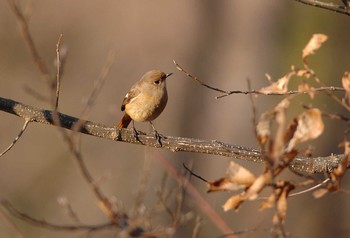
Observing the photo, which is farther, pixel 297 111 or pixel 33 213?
pixel 297 111

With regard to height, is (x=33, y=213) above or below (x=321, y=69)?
below

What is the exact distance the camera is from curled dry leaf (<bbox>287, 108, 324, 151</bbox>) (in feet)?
6.00

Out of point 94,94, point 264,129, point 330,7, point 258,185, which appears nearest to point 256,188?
point 258,185

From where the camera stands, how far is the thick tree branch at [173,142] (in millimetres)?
2855

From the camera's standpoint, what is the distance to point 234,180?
6.61ft

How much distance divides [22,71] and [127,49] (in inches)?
62.0

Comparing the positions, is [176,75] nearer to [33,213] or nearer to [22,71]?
[22,71]

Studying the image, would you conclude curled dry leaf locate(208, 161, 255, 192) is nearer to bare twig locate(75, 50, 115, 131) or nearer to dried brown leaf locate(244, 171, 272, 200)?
dried brown leaf locate(244, 171, 272, 200)

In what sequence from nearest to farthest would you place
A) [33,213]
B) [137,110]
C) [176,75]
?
[137,110], [33,213], [176,75]

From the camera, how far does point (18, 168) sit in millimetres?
10172

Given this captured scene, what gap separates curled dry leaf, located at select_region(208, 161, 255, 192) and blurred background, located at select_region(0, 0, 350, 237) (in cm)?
716

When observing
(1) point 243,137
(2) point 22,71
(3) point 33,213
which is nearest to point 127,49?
(2) point 22,71

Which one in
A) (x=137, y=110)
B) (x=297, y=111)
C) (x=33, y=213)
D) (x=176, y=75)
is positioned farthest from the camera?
(x=176, y=75)

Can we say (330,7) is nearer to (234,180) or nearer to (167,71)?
(234,180)
